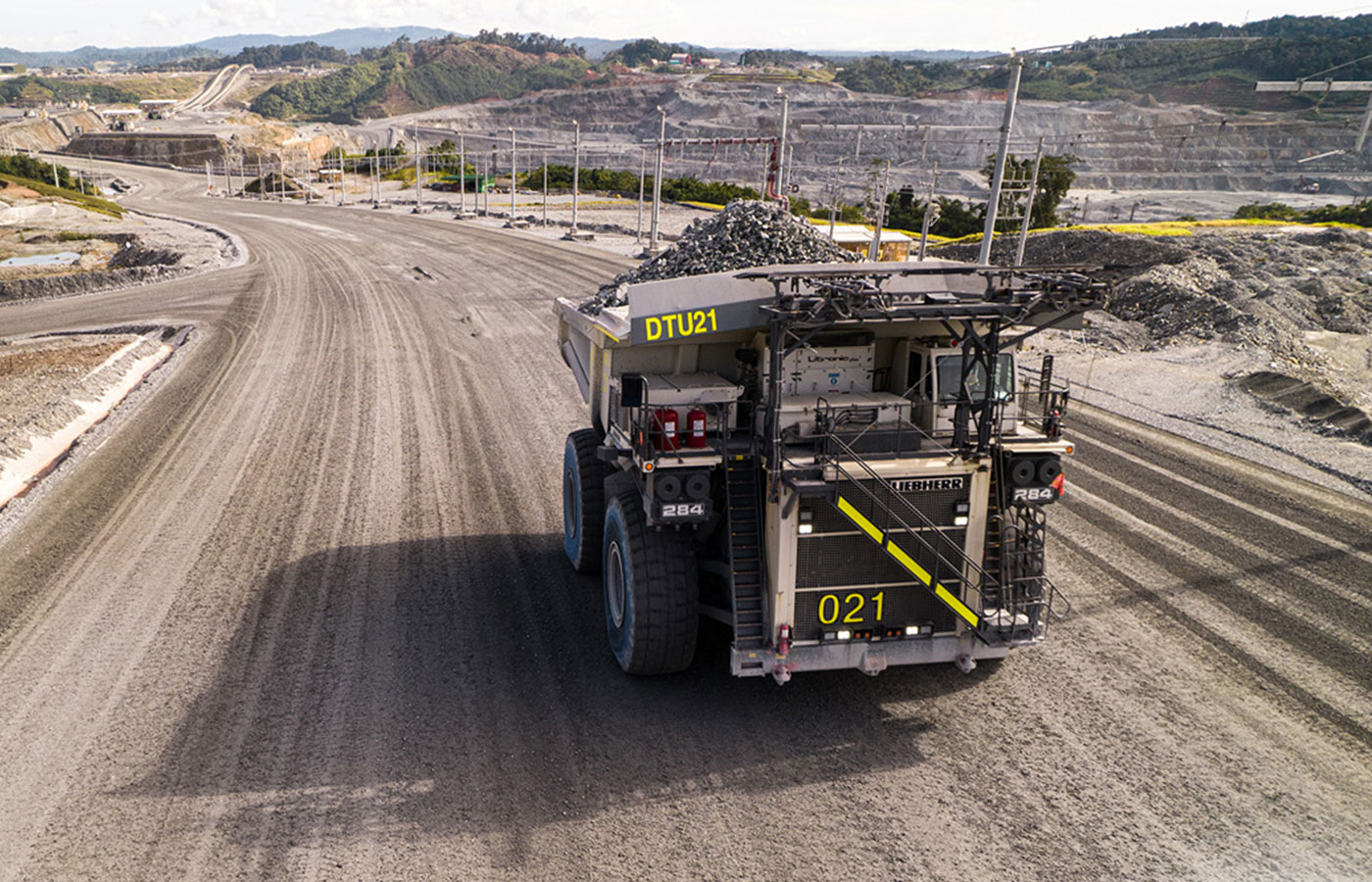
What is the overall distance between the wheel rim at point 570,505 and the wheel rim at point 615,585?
171 cm

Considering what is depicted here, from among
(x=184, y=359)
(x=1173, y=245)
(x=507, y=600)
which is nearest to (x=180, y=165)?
(x=184, y=359)

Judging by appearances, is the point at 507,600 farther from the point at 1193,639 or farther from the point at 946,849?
the point at 1193,639

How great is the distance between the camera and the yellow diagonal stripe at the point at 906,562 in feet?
23.4

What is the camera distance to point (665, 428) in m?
7.71

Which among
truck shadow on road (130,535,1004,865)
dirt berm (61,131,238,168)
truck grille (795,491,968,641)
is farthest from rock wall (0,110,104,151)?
truck grille (795,491,968,641)

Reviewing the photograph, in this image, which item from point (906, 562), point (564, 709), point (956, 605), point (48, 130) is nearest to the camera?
point (906, 562)

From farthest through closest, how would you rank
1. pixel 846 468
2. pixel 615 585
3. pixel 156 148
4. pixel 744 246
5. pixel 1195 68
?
pixel 1195 68
pixel 156 148
pixel 744 246
pixel 615 585
pixel 846 468

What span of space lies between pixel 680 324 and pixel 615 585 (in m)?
2.61

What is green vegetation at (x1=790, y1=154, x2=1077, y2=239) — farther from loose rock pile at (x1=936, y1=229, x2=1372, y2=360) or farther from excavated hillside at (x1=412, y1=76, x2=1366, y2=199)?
loose rock pile at (x1=936, y1=229, x2=1372, y2=360)

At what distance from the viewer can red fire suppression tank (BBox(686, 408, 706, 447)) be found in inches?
306

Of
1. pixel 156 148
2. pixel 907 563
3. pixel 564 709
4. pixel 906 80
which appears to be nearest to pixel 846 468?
pixel 907 563

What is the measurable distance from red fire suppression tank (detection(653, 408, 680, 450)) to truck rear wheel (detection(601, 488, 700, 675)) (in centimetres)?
73

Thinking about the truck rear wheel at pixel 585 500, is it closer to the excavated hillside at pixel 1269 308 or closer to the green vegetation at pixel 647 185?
the excavated hillside at pixel 1269 308

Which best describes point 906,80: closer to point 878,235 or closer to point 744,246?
point 878,235
